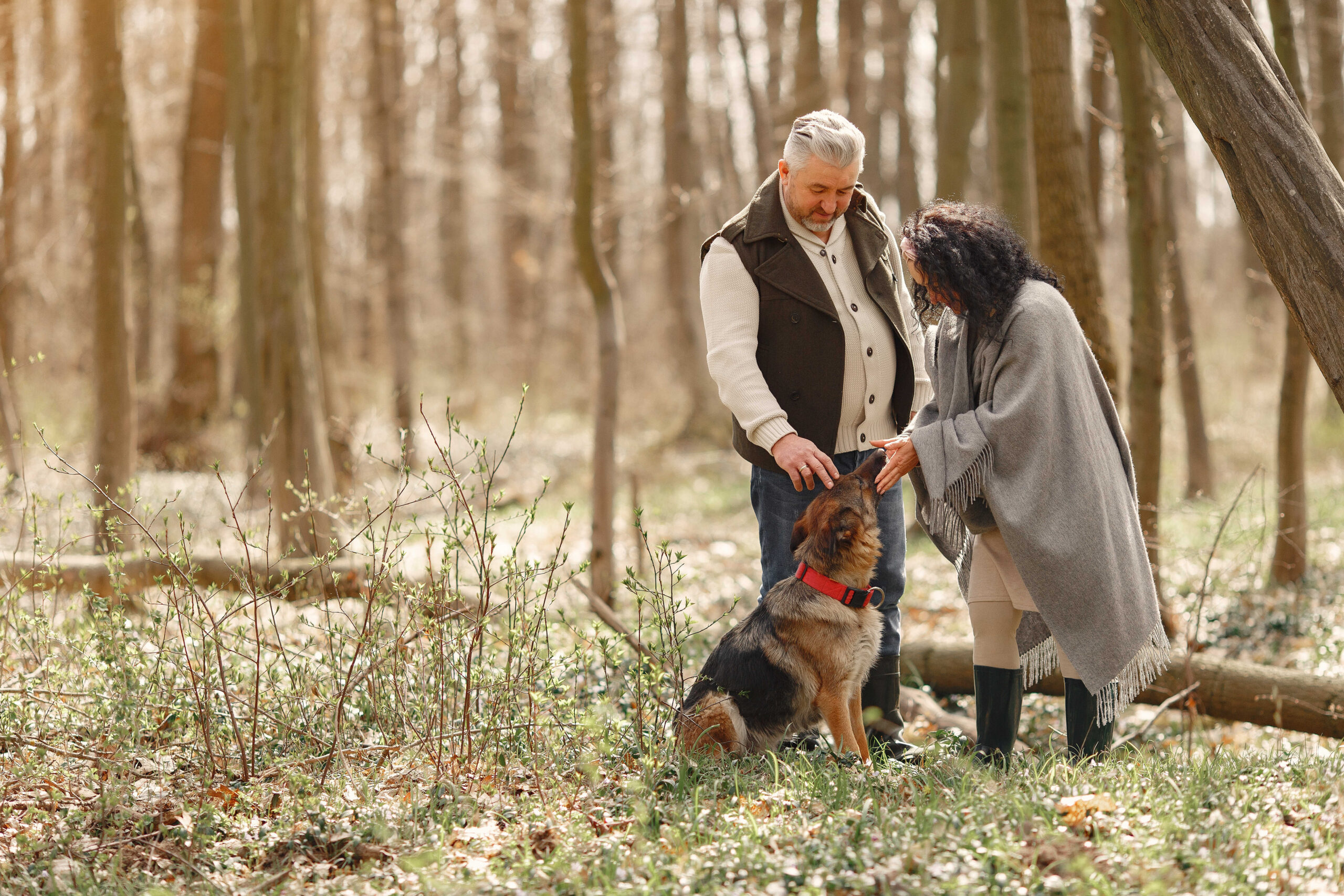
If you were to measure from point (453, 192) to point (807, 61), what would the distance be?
1249 cm

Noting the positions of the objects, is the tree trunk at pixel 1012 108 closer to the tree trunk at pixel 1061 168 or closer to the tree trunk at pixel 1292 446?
the tree trunk at pixel 1061 168

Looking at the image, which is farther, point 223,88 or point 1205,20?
point 223,88

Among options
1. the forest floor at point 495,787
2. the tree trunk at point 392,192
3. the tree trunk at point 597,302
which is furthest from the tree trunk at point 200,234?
the forest floor at point 495,787

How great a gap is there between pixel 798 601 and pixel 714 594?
4.45 meters

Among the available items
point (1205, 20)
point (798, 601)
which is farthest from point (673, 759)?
point (1205, 20)

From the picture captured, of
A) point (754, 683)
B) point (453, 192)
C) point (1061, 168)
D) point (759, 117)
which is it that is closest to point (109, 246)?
point (754, 683)

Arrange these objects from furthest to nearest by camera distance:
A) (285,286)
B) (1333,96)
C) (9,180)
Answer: (9,180)
(1333,96)
(285,286)

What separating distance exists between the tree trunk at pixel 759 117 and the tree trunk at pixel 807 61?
2.88 feet

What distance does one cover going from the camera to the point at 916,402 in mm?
4309

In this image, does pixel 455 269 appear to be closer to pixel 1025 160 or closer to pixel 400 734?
pixel 1025 160

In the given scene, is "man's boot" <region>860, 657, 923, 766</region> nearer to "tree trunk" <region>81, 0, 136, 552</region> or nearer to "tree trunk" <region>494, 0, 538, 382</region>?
"tree trunk" <region>81, 0, 136, 552</region>

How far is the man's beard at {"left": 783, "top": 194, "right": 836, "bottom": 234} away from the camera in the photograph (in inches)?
157

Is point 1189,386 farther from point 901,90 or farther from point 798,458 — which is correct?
point 901,90

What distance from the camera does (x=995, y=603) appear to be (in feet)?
13.2
